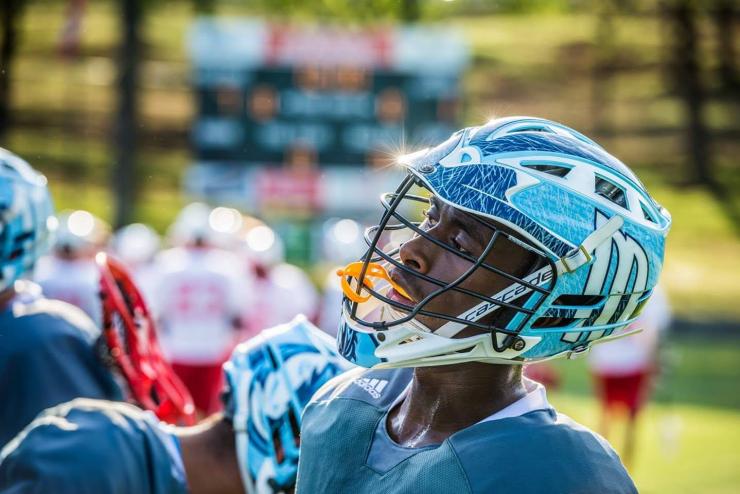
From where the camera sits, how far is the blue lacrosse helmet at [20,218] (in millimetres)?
3320

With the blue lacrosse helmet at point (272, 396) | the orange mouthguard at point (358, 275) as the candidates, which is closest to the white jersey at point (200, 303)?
the blue lacrosse helmet at point (272, 396)

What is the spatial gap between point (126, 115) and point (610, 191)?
60.0 feet

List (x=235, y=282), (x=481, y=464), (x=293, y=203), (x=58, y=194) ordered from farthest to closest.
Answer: (x=58, y=194), (x=293, y=203), (x=235, y=282), (x=481, y=464)

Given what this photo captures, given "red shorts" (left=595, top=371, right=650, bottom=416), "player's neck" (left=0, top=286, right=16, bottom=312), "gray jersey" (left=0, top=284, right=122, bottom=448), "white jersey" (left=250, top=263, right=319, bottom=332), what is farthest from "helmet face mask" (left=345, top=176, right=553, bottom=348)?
"red shorts" (left=595, top=371, right=650, bottom=416)

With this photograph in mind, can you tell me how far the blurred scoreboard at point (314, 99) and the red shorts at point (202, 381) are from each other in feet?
19.0

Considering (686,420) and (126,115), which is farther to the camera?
(126,115)

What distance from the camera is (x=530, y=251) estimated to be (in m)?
1.93

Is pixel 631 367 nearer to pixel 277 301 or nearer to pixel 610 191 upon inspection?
pixel 277 301

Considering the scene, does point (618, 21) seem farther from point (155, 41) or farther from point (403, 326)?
point (403, 326)

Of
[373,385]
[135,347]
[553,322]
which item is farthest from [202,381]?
[553,322]

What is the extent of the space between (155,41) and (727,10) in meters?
14.8

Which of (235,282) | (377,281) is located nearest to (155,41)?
(235,282)

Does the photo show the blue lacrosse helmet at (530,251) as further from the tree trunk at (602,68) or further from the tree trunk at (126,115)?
the tree trunk at (602,68)

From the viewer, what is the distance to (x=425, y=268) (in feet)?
6.38
